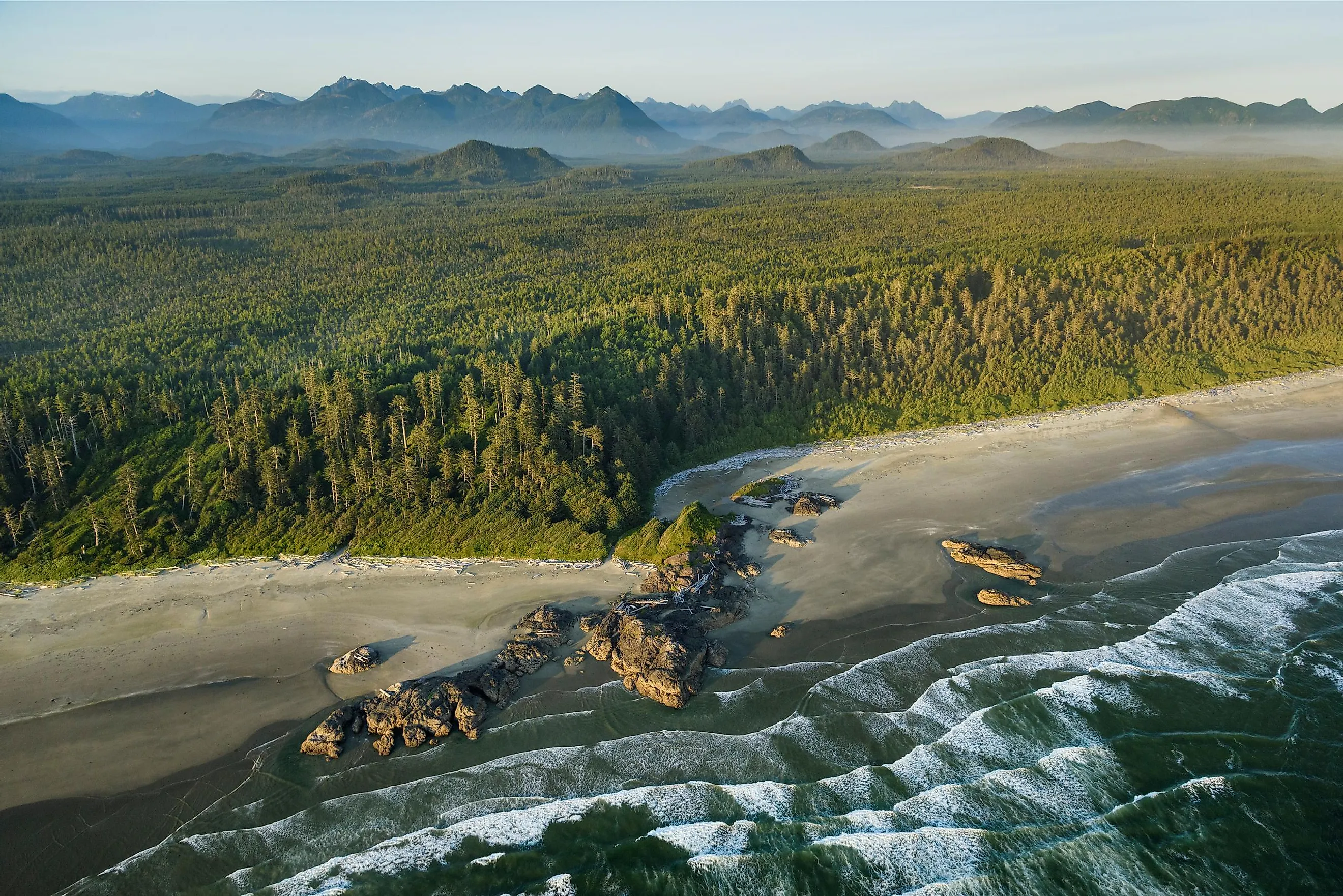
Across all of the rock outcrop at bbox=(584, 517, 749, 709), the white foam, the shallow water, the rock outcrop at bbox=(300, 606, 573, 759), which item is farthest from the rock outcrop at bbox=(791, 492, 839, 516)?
the white foam

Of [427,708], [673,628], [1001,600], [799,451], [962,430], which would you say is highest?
[962,430]

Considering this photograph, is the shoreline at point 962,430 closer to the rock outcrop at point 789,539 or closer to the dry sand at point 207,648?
the rock outcrop at point 789,539

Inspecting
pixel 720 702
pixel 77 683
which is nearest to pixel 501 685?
pixel 720 702

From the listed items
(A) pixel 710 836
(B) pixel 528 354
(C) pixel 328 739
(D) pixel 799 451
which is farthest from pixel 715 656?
(B) pixel 528 354

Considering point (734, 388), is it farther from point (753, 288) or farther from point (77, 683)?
point (77, 683)

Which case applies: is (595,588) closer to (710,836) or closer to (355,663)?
(355,663)

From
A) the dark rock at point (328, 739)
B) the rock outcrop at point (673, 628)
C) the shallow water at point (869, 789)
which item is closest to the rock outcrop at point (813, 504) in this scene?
the rock outcrop at point (673, 628)
